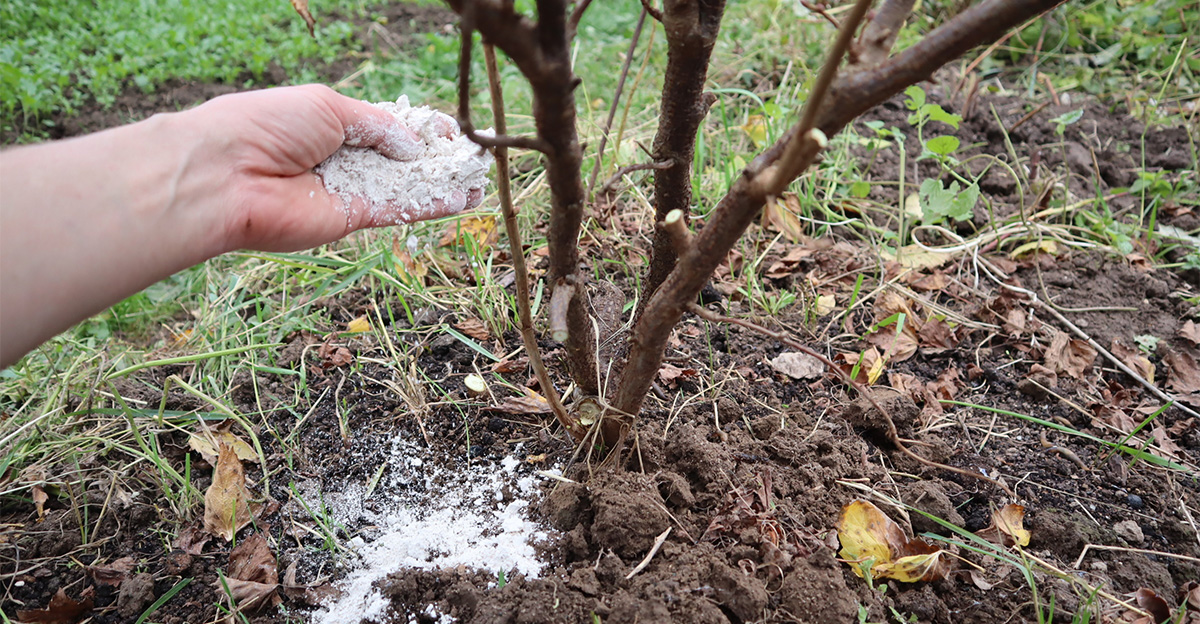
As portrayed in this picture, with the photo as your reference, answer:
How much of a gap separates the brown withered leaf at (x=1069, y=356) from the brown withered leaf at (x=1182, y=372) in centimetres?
18

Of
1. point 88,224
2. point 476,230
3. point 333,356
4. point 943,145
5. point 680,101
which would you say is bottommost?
point 333,356

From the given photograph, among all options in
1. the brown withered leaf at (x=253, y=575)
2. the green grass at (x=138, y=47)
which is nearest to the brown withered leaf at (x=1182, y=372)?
the brown withered leaf at (x=253, y=575)

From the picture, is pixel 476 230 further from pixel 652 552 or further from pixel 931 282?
pixel 931 282

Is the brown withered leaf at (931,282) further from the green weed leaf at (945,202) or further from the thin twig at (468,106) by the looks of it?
the thin twig at (468,106)

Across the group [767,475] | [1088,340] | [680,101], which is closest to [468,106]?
[680,101]

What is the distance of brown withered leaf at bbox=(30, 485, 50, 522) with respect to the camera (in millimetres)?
1639

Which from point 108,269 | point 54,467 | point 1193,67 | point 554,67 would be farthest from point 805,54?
point 54,467

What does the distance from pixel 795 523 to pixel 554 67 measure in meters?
1.01

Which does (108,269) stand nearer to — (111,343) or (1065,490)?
(111,343)

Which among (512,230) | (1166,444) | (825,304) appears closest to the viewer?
(512,230)

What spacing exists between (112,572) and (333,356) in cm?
71

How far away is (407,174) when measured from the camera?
166 centimetres

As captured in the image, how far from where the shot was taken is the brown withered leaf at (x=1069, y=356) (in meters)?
1.88

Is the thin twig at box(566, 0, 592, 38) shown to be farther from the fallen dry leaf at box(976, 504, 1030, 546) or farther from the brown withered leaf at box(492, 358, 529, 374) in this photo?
the fallen dry leaf at box(976, 504, 1030, 546)
